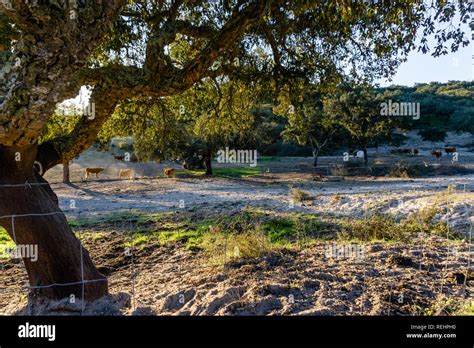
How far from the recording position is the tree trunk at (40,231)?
15.8 feet

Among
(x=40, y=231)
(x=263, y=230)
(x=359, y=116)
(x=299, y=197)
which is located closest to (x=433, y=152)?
(x=359, y=116)

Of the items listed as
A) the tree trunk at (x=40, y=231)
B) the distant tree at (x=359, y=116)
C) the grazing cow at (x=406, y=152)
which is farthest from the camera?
the grazing cow at (x=406, y=152)

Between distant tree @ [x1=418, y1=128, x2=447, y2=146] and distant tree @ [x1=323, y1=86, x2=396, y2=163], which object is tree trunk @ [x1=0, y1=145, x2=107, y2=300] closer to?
distant tree @ [x1=323, y1=86, x2=396, y2=163]

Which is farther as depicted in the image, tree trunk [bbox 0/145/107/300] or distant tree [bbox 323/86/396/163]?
distant tree [bbox 323/86/396/163]

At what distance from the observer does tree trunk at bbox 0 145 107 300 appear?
4.83 meters

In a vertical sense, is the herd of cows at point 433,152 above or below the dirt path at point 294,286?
above

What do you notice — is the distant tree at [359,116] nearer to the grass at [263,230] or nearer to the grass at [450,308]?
the grass at [263,230]

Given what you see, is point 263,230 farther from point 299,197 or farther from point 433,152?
point 433,152

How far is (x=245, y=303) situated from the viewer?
452 centimetres

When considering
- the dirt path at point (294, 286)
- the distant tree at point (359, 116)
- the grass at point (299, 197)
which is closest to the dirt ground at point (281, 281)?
the dirt path at point (294, 286)

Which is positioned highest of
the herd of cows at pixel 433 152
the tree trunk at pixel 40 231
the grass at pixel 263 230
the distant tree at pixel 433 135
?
the distant tree at pixel 433 135

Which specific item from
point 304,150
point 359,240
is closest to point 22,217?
point 359,240

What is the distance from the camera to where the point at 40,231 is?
16.2 ft

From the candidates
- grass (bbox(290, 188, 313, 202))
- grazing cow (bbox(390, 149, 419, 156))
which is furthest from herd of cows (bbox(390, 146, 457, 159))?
grass (bbox(290, 188, 313, 202))
